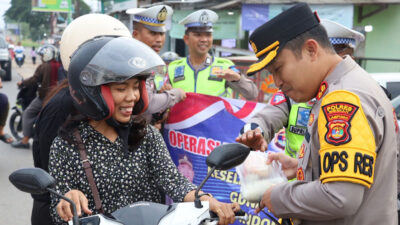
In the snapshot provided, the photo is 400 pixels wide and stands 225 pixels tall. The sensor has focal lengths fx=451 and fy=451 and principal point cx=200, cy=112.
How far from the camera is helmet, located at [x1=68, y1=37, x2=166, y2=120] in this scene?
1997mm

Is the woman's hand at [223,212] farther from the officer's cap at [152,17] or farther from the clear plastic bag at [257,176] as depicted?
the officer's cap at [152,17]

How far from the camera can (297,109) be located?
9.69ft

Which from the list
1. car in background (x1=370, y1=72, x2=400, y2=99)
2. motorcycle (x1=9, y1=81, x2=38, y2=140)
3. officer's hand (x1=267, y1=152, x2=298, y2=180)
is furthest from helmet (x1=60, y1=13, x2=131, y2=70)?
motorcycle (x1=9, y1=81, x2=38, y2=140)

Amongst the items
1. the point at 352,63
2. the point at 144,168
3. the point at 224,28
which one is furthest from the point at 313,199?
the point at 224,28

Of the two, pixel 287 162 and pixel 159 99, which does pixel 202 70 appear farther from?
pixel 287 162

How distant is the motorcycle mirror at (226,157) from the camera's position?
1815 millimetres

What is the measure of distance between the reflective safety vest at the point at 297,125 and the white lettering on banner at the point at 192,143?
2.64 ft

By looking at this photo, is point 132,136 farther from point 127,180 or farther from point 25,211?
point 25,211

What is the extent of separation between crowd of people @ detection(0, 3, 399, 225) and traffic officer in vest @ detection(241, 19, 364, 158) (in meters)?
0.01

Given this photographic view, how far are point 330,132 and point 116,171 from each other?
103 cm

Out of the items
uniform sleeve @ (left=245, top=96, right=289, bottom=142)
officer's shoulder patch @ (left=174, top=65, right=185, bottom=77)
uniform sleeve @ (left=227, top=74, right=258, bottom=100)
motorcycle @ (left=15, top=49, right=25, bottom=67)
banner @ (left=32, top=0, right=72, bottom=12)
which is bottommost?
motorcycle @ (left=15, top=49, right=25, bottom=67)

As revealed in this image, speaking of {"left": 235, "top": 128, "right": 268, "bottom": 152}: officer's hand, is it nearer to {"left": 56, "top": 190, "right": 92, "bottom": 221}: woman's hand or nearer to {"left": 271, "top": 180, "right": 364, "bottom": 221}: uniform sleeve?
{"left": 271, "top": 180, "right": 364, "bottom": 221}: uniform sleeve

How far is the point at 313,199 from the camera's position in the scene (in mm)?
1685

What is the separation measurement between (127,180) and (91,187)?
0.57 ft
